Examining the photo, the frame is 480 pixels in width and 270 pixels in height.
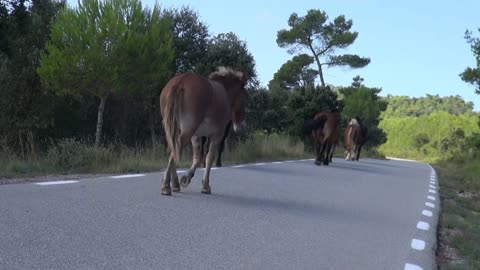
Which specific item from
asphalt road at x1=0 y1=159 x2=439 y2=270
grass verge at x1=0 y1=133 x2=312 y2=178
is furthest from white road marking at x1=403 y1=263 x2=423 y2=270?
grass verge at x1=0 y1=133 x2=312 y2=178

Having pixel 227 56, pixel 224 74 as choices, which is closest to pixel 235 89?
pixel 224 74

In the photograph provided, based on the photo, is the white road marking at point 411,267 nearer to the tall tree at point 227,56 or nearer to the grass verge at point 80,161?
the grass verge at point 80,161

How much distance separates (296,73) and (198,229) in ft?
161

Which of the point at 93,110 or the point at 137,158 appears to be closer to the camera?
the point at 137,158

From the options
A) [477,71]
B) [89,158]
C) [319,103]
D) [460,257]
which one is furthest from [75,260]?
[477,71]

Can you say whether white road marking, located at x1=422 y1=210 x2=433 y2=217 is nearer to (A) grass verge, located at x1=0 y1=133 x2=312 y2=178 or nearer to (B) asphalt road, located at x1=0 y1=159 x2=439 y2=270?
(B) asphalt road, located at x1=0 y1=159 x2=439 y2=270

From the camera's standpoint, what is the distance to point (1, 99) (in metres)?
18.2

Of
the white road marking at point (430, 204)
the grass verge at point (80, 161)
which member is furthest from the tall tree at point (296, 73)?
the white road marking at point (430, 204)

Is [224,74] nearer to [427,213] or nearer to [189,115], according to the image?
[189,115]

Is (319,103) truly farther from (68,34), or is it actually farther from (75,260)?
(75,260)

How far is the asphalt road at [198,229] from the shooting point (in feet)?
14.0

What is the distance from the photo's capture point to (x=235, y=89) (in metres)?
9.48

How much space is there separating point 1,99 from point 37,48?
260 centimetres

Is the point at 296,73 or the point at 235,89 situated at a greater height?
the point at 296,73
